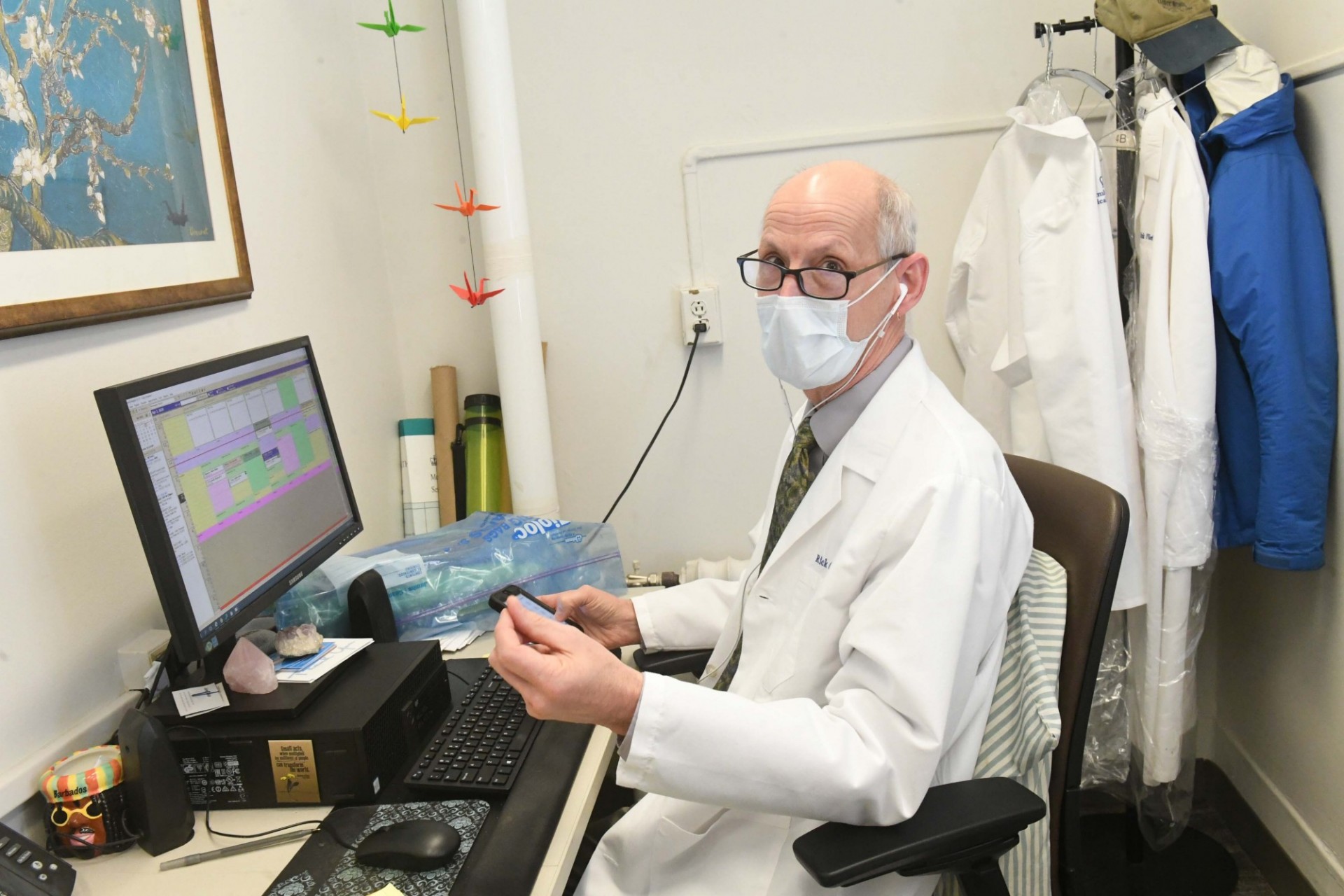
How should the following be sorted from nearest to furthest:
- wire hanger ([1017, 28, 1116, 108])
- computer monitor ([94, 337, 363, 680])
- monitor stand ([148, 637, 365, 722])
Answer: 1. computer monitor ([94, 337, 363, 680])
2. monitor stand ([148, 637, 365, 722])
3. wire hanger ([1017, 28, 1116, 108])

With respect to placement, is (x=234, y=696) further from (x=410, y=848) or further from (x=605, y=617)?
(x=605, y=617)

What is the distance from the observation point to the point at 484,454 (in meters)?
2.21

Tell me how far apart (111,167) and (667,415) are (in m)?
1.30

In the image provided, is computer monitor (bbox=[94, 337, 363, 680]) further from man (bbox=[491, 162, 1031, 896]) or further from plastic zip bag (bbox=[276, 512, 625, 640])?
man (bbox=[491, 162, 1031, 896])

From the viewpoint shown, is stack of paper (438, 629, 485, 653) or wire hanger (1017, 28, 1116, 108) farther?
wire hanger (1017, 28, 1116, 108)

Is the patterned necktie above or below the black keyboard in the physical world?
above

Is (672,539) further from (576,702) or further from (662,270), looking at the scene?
(576,702)

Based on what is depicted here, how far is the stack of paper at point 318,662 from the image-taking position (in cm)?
122

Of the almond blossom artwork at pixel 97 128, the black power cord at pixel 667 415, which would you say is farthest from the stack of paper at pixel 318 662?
the black power cord at pixel 667 415

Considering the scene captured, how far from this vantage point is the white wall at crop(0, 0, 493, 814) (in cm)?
117

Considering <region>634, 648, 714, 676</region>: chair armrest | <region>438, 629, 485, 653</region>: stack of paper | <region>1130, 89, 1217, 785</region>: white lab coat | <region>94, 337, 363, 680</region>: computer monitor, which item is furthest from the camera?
<region>1130, 89, 1217, 785</region>: white lab coat

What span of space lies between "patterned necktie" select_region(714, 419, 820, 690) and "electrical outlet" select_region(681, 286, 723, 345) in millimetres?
905

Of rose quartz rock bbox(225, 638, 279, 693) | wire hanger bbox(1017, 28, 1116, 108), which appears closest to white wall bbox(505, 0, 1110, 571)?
wire hanger bbox(1017, 28, 1116, 108)

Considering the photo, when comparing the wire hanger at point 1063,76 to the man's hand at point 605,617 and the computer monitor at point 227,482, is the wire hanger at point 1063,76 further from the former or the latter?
the computer monitor at point 227,482
